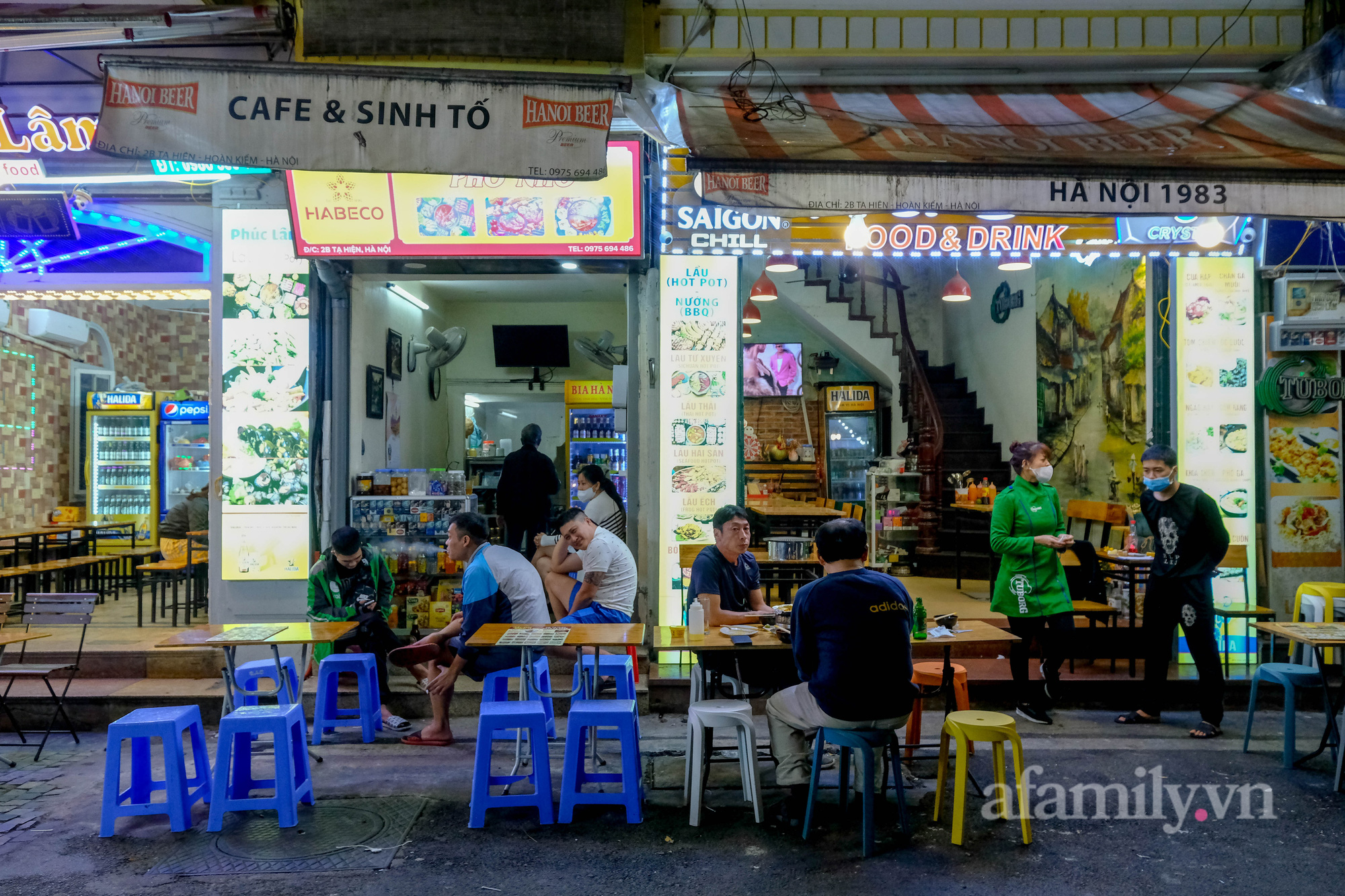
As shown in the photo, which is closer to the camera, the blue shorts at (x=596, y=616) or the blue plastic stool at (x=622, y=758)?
the blue plastic stool at (x=622, y=758)

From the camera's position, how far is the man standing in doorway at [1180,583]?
578 centimetres

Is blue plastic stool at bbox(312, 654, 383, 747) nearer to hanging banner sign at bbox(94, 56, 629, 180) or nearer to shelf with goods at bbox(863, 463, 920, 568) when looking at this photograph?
hanging banner sign at bbox(94, 56, 629, 180)

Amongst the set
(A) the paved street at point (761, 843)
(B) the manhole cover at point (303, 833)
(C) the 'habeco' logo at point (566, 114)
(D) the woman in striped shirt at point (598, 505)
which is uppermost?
(C) the 'habeco' logo at point (566, 114)

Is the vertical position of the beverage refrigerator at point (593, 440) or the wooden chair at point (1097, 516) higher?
the beverage refrigerator at point (593, 440)

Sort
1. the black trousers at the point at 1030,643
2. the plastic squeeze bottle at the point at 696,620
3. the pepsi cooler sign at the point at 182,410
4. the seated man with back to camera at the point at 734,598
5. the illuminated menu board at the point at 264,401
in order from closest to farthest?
1. the plastic squeeze bottle at the point at 696,620
2. the seated man with back to camera at the point at 734,598
3. the black trousers at the point at 1030,643
4. the illuminated menu board at the point at 264,401
5. the pepsi cooler sign at the point at 182,410

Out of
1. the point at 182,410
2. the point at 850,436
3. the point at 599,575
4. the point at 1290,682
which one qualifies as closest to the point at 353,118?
the point at 599,575

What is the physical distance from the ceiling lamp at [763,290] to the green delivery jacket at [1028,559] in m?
5.65

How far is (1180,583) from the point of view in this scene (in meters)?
5.88

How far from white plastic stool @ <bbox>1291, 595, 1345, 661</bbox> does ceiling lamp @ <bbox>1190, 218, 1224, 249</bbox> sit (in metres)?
2.62

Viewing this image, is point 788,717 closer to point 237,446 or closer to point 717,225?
point 717,225

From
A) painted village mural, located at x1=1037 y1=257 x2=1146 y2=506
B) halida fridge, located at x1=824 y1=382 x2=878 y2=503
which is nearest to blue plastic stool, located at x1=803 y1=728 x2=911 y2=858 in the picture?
painted village mural, located at x1=1037 y1=257 x2=1146 y2=506

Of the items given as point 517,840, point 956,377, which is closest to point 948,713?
point 517,840

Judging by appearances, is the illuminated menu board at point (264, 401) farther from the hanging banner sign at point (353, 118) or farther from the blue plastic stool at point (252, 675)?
the hanging banner sign at point (353, 118)

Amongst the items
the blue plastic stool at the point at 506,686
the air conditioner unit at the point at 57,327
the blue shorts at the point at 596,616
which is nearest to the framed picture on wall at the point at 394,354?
the blue shorts at the point at 596,616
